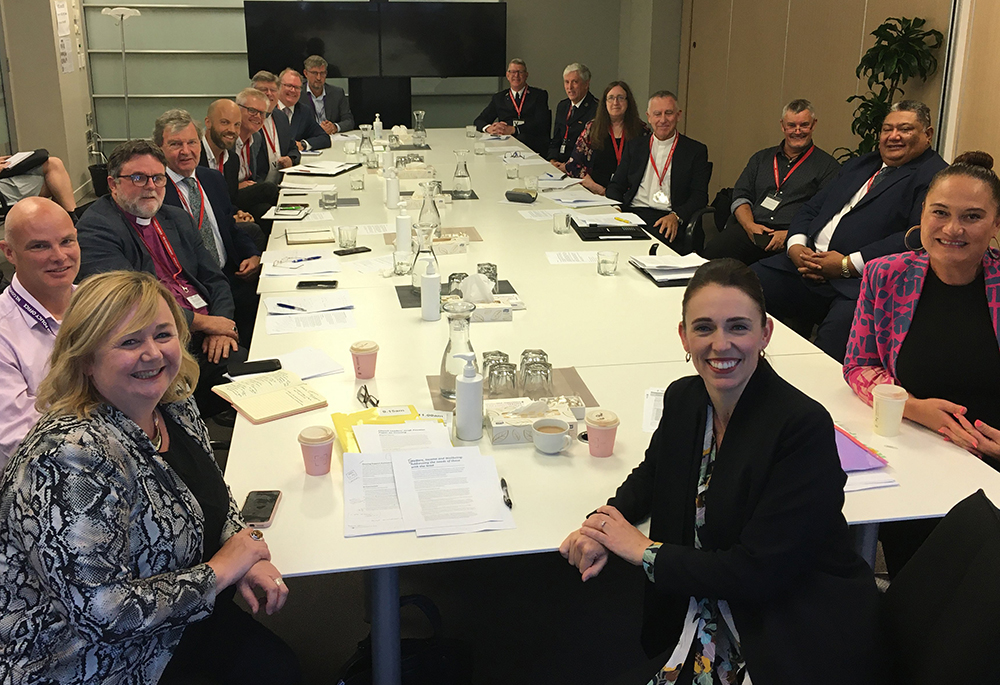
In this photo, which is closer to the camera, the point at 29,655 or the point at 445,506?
the point at 29,655

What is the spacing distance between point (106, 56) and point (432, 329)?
816cm

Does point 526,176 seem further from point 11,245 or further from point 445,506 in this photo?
point 445,506

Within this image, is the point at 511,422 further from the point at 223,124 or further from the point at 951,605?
the point at 223,124

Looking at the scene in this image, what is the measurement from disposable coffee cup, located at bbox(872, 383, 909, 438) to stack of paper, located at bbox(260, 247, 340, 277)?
2.24m

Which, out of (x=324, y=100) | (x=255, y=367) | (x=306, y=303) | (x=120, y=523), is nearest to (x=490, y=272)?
(x=306, y=303)

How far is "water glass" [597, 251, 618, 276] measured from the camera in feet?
12.3

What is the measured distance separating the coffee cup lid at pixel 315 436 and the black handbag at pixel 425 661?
0.45 m

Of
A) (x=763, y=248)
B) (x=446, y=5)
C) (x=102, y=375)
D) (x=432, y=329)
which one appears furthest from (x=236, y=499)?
(x=446, y=5)

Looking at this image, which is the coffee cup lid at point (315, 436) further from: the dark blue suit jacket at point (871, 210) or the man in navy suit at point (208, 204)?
the dark blue suit jacket at point (871, 210)

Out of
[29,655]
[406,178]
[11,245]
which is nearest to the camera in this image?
[29,655]

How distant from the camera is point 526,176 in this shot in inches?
242

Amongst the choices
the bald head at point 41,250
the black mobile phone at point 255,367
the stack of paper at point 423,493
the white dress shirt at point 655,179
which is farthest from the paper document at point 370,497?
the white dress shirt at point 655,179

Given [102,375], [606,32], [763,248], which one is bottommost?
[763,248]

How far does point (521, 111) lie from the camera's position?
8703 millimetres
